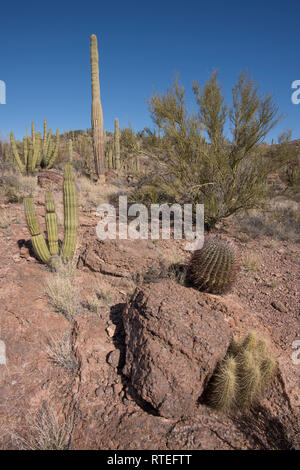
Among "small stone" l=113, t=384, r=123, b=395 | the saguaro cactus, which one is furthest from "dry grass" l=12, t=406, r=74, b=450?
the saguaro cactus

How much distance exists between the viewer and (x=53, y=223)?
4.45 metres

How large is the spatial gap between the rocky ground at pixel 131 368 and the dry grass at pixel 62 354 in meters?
0.01

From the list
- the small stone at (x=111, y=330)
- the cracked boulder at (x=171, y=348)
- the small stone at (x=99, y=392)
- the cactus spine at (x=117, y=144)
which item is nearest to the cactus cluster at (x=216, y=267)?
the cracked boulder at (x=171, y=348)

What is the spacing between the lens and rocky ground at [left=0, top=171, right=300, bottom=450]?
2.13 meters

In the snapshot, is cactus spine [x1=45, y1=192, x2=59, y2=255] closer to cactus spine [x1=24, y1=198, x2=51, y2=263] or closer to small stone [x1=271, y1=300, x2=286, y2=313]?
cactus spine [x1=24, y1=198, x2=51, y2=263]

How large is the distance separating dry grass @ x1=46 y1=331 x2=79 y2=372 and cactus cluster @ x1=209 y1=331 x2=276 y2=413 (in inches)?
56.8

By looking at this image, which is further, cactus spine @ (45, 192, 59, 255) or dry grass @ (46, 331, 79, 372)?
cactus spine @ (45, 192, 59, 255)

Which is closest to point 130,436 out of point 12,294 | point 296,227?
point 12,294

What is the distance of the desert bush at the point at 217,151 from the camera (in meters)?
6.20

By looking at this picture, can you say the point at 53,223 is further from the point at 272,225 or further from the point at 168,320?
the point at 272,225

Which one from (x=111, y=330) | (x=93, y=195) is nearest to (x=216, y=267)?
(x=111, y=330)

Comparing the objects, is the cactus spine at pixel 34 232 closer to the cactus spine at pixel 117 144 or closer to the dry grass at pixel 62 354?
the dry grass at pixel 62 354

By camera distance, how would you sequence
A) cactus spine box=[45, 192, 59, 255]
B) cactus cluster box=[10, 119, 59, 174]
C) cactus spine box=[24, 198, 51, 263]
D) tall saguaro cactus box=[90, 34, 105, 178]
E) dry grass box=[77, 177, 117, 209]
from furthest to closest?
cactus cluster box=[10, 119, 59, 174], tall saguaro cactus box=[90, 34, 105, 178], dry grass box=[77, 177, 117, 209], cactus spine box=[45, 192, 59, 255], cactus spine box=[24, 198, 51, 263]
